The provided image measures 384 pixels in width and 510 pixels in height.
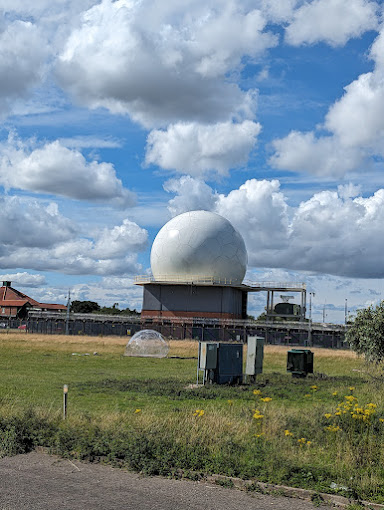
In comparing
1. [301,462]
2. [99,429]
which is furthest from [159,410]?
[301,462]

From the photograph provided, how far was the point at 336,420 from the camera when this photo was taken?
1114cm

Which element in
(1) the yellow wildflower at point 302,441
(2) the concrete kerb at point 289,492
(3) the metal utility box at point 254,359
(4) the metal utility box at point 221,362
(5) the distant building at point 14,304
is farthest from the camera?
(5) the distant building at point 14,304

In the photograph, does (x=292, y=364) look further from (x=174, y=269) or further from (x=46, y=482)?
(x=174, y=269)

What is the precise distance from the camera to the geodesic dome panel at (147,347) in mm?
38812

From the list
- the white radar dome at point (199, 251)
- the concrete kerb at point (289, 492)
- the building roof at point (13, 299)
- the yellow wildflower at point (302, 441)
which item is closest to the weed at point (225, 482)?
the concrete kerb at point (289, 492)

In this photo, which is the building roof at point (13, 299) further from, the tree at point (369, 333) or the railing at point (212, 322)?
the tree at point (369, 333)

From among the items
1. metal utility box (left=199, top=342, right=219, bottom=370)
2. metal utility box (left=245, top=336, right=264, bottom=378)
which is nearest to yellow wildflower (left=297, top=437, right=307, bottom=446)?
metal utility box (left=199, top=342, right=219, bottom=370)

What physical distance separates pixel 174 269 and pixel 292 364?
158 ft

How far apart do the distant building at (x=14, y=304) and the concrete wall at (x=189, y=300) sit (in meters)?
43.2

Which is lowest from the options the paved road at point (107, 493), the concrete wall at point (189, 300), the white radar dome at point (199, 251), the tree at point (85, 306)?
the paved road at point (107, 493)

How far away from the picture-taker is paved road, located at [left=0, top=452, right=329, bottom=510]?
24.0 feet

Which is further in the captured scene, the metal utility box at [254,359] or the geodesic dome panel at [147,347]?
the geodesic dome panel at [147,347]

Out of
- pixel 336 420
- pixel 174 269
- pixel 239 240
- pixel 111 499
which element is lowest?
pixel 111 499

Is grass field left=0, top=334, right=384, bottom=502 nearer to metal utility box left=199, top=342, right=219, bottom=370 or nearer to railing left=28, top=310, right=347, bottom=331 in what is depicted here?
metal utility box left=199, top=342, right=219, bottom=370
